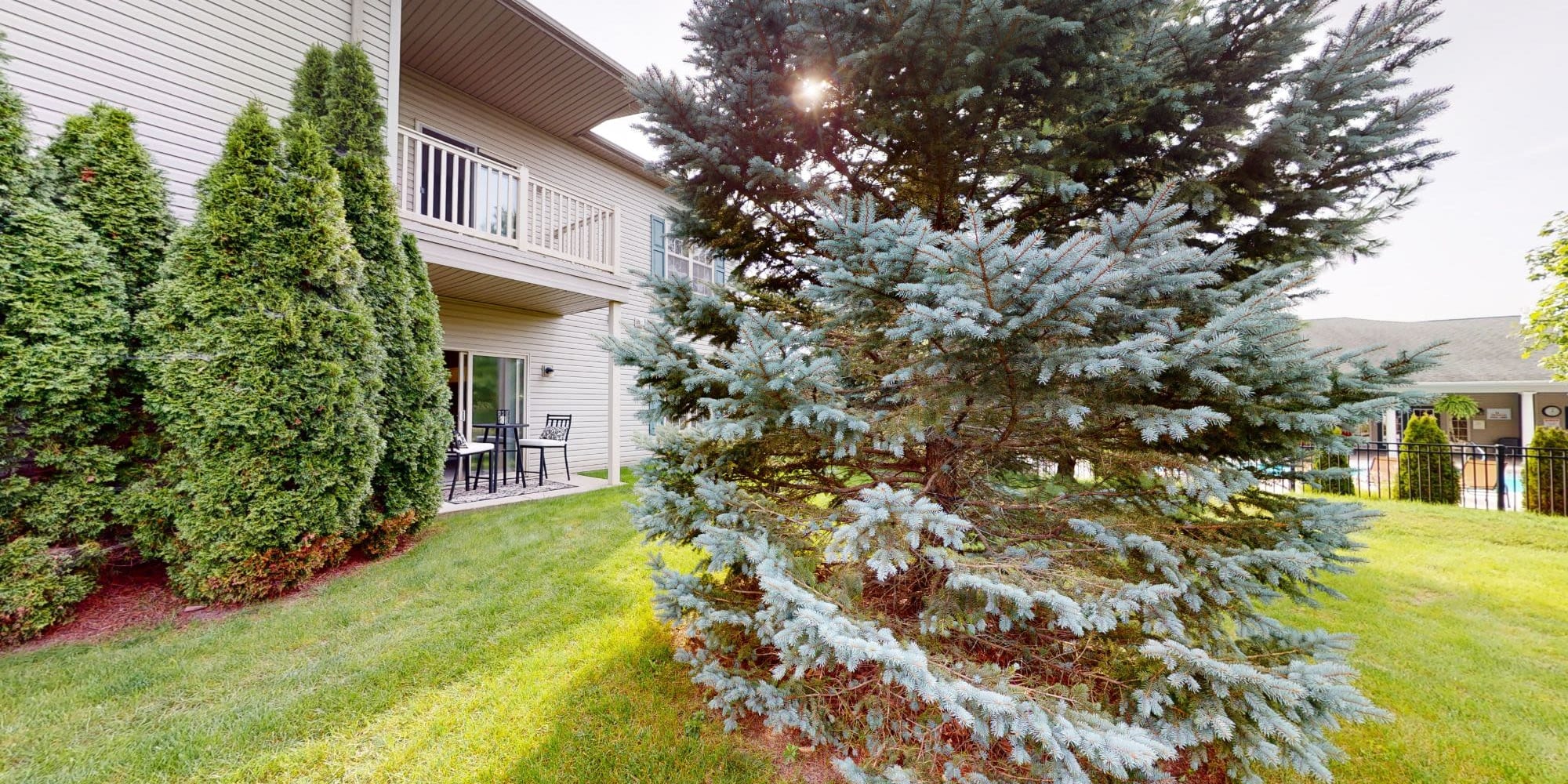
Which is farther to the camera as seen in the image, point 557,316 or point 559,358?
point 559,358

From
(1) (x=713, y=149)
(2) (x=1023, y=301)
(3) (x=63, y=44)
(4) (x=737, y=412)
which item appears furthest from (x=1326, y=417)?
(3) (x=63, y=44)

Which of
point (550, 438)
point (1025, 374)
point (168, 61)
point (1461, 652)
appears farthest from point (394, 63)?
point (1461, 652)

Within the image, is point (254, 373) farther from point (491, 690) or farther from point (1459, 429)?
point (1459, 429)

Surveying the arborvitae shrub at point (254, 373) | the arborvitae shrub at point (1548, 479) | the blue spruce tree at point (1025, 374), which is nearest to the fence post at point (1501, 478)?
the arborvitae shrub at point (1548, 479)

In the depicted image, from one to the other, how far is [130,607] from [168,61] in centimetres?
451

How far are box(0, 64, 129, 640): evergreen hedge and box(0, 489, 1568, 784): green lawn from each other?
1.66ft

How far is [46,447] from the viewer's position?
3217mm

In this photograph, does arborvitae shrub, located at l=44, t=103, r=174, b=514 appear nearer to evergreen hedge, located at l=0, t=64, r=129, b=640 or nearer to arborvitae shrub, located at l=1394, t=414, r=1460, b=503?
evergreen hedge, located at l=0, t=64, r=129, b=640

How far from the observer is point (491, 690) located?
2607 mm

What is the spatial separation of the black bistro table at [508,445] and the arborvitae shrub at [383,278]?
92.1 inches

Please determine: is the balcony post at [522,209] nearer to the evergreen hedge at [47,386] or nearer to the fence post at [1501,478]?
the evergreen hedge at [47,386]

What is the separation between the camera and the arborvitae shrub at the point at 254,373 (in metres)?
3.47

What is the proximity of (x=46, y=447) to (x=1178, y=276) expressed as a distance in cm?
606

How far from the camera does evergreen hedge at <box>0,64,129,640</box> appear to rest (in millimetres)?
3033
